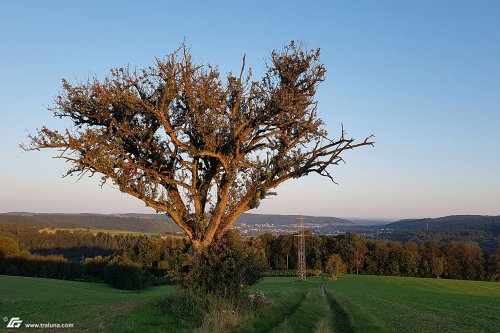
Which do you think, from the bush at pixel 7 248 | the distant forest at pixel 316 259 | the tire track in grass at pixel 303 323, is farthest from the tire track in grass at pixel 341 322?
the bush at pixel 7 248

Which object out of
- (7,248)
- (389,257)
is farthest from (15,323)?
(389,257)

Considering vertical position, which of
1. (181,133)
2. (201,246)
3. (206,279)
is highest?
(181,133)

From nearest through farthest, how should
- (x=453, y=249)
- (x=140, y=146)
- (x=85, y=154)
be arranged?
1. (x=85, y=154)
2. (x=140, y=146)
3. (x=453, y=249)

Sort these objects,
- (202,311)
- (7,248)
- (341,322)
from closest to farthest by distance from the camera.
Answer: (202,311) < (341,322) < (7,248)

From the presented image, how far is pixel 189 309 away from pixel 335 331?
4878mm

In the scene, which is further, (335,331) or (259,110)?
(259,110)

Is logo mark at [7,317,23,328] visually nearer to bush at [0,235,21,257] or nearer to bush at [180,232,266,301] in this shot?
bush at [180,232,266,301]

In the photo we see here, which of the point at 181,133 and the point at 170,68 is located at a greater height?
the point at 170,68

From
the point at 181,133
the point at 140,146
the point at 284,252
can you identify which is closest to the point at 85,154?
the point at 140,146

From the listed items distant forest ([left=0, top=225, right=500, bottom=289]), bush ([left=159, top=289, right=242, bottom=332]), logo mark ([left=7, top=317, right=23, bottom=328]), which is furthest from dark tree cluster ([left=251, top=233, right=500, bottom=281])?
logo mark ([left=7, top=317, right=23, bottom=328])

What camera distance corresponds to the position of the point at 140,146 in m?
17.1

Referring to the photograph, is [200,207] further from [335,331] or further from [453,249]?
[453,249]

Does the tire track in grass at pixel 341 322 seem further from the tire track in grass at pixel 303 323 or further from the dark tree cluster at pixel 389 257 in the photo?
the dark tree cluster at pixel 389 257

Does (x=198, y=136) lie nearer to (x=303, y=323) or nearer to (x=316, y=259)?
(x=303, y=323)
